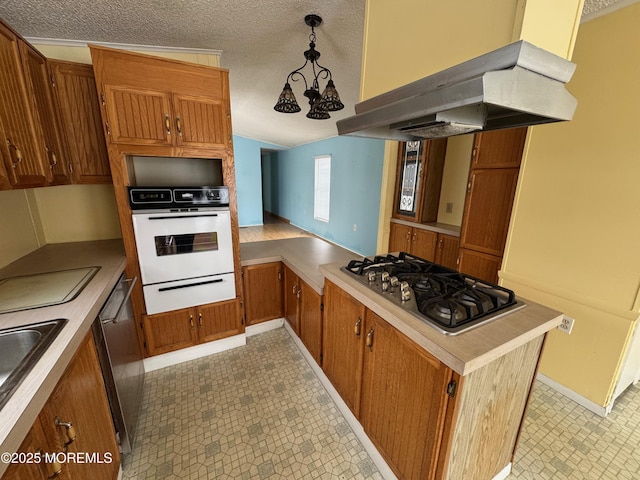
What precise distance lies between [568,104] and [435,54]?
43cm

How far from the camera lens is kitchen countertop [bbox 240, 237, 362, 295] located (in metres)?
1.88

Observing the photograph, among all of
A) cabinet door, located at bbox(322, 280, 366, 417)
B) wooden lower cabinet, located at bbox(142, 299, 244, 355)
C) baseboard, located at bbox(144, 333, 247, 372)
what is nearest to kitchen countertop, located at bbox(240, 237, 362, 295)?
cabinet door, located at bbox(322, 280, 366, 417)

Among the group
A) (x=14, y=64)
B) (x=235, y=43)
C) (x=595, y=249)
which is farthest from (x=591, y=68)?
(x=14, y=64)

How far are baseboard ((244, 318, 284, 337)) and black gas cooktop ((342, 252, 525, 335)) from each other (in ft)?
4.49

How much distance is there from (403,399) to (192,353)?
1.79 m

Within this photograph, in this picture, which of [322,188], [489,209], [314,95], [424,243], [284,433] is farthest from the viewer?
[322,188]

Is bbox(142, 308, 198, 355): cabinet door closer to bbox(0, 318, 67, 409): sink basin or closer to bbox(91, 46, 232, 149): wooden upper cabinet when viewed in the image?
bbox(0, 318, 67, 409): sink basin

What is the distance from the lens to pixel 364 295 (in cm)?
119

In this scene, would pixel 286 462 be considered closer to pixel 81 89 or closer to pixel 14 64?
pixel 14 64

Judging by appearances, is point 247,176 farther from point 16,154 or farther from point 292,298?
point 16,154

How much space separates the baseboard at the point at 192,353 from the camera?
204 centimetres

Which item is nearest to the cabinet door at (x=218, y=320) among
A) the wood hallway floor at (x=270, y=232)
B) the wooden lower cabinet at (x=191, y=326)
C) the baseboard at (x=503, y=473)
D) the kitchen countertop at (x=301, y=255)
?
the wooden lower cabinet at (x=191, y=326)

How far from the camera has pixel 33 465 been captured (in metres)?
0.68

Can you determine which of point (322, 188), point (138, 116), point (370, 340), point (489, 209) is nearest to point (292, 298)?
point (370, 340)
